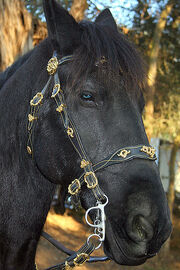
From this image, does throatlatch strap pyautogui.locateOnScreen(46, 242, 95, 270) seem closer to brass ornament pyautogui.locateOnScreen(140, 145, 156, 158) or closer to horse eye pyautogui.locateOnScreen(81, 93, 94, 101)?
brass ornament pyautogui.locateOnScreen(140, 145, 156, 158)

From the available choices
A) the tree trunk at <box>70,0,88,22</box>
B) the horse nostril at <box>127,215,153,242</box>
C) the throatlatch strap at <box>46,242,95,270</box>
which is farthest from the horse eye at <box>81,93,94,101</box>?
the tree trunk at <box>70,0,88,22</box>

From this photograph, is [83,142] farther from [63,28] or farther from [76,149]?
[63,28]

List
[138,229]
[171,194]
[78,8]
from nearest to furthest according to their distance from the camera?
Result: [138,229] < [78,8] < [171,194]

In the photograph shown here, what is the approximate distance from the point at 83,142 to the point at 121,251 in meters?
0.65

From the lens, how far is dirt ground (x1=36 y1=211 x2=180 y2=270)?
6895mm

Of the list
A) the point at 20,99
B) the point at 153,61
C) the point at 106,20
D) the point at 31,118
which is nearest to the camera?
the point at 31,118

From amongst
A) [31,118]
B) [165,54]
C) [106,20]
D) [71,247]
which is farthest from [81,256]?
[165,54]

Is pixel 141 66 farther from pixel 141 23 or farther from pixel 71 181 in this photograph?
pixel 141 23

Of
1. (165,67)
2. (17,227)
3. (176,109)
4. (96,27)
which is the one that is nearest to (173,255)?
(176,109)

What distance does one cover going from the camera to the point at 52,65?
5.81 feet

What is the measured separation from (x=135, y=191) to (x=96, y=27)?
1089 mm

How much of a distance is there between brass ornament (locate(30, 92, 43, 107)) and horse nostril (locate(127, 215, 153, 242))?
0.92 metres

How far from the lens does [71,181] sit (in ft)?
5.65

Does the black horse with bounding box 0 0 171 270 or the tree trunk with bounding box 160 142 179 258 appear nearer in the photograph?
the black horse with bounding box 0 0 171 270
